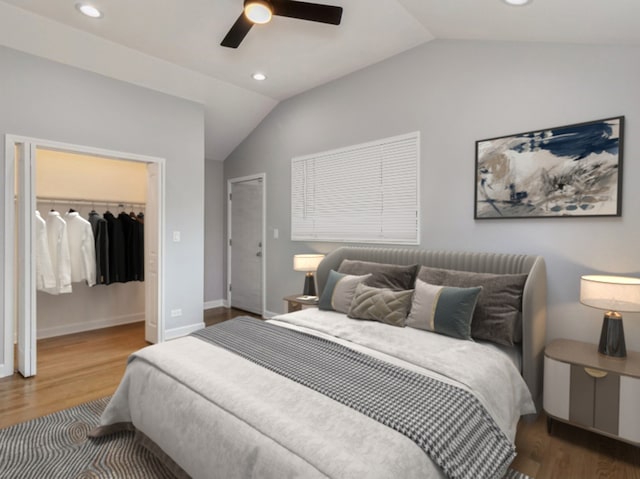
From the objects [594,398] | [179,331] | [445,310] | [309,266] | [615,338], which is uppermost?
[309,266]

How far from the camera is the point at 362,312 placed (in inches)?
105

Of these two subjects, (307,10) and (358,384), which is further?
(307,10)

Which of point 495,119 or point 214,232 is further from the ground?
point 495,119

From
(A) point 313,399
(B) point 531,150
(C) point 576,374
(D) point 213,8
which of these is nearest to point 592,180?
(B) point 531,150

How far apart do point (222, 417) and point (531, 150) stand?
2.71 metres

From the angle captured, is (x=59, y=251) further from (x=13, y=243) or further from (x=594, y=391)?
(x=594, y=391)

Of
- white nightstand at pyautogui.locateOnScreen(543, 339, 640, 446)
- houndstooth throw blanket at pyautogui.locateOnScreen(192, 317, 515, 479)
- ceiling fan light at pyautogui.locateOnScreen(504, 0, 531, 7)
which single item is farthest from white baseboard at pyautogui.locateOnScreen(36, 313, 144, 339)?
ceiling fan light at pyautogui.locateOnScreen(504, 0, 531, 7)

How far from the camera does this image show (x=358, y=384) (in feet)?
5.20

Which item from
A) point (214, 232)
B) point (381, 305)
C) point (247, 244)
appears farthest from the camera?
point (214, 232)

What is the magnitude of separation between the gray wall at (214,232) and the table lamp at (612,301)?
191 inches

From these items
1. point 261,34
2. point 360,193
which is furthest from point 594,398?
point 261,34

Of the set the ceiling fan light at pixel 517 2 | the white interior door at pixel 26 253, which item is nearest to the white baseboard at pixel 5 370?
the white interior door at pixel 26 253

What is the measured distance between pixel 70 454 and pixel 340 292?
202cm

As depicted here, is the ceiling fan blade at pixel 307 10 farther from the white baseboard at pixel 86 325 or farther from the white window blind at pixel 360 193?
the white baseboard at pixel 86 325
